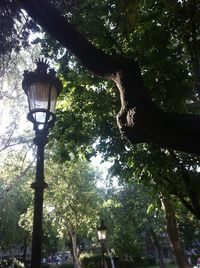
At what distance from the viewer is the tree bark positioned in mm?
4242

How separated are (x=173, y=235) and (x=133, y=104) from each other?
39.1ft

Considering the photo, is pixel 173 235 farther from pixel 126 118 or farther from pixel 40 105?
pixel 126 118

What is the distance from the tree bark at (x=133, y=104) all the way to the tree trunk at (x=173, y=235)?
1045 centimetres

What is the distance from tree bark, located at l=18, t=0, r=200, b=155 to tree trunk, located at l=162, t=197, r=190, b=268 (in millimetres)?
10447

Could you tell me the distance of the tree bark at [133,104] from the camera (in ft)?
13.9

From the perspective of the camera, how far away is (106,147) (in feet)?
43.8

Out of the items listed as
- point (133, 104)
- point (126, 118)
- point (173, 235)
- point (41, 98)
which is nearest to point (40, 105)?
point (41, 98)

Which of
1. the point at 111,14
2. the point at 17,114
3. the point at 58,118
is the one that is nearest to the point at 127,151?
the point at 58,118

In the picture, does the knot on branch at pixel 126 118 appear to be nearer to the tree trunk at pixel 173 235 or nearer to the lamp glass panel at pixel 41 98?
the lamp glass panel at pixel 41 98

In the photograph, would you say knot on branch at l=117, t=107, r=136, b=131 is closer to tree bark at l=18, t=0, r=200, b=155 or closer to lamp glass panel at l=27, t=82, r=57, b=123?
tree bark at l=18, t=0, r=200, b=155

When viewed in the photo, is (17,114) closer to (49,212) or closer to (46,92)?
(49,212)

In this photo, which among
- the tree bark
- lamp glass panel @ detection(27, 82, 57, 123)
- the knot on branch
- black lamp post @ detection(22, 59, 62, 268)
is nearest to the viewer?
the tree bark

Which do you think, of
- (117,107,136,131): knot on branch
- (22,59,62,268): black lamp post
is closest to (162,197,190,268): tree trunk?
(22,59,62,268): black lamp post

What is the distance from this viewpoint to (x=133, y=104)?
4367 mm
